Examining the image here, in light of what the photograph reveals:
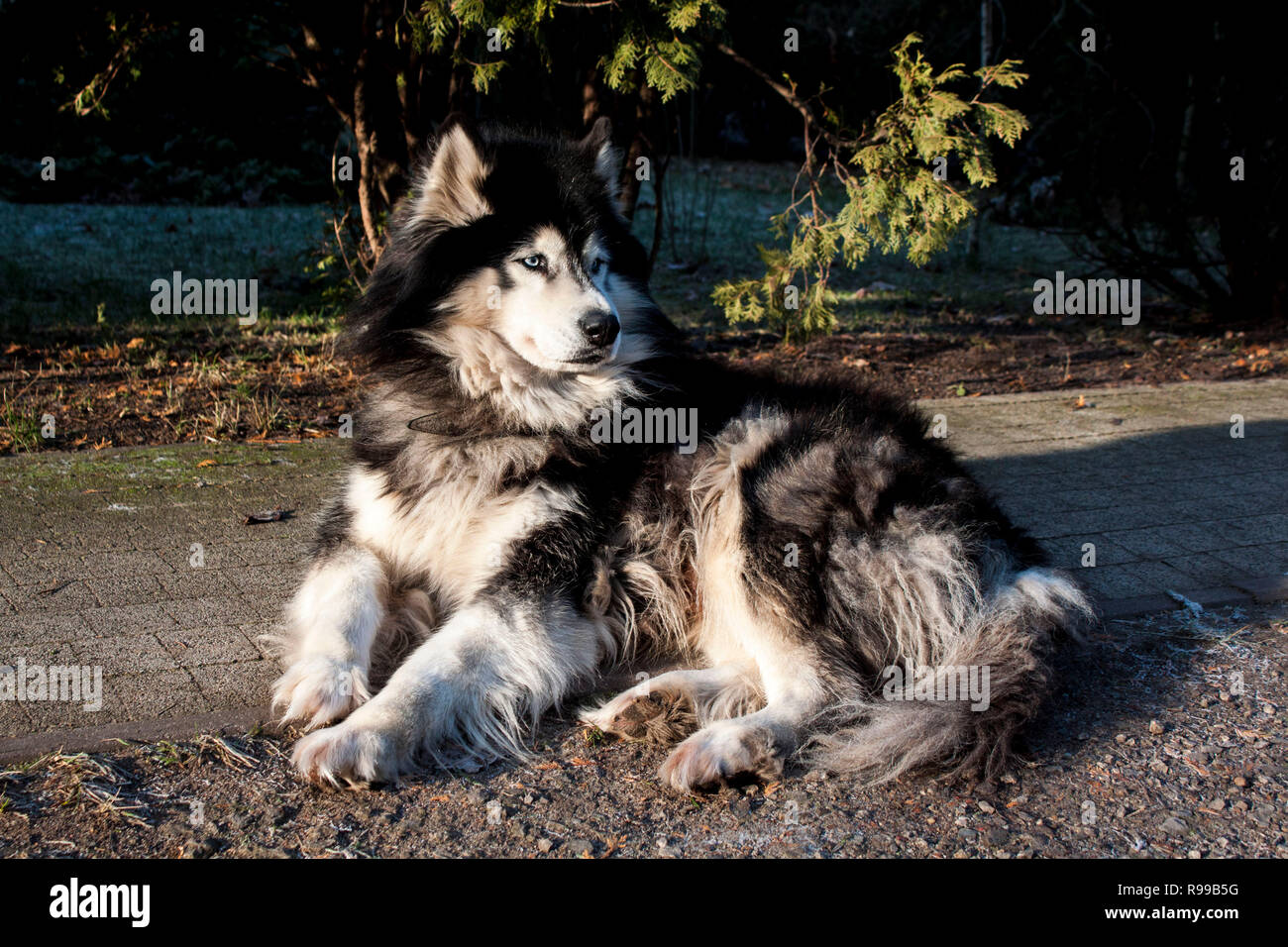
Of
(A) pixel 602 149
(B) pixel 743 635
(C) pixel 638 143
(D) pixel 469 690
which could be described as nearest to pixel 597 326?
(A) pixel 602 149

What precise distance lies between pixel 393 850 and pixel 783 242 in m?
12.8

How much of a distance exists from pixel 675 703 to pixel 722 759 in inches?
16.7

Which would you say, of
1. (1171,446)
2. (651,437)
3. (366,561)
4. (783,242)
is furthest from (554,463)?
(783,242)

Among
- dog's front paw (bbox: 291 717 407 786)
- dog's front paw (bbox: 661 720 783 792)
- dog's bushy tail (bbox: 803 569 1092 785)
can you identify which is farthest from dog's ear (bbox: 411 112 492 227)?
dog's bushy tail (bbox: 803 569 1092 785)

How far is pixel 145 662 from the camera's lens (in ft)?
11.5

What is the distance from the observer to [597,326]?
139 inches

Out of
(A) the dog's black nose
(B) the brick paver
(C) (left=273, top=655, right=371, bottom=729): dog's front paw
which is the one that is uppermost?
(A) the dog's black nose

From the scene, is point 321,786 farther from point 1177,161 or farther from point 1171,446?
point 1177,161

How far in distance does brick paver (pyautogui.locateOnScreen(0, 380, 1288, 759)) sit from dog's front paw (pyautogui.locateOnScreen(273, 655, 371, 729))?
15 cm
